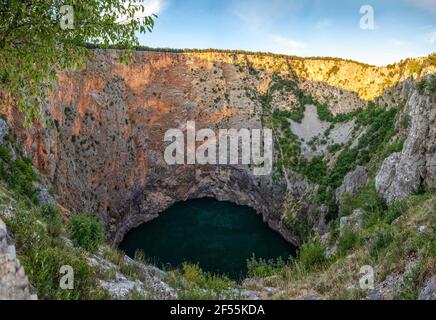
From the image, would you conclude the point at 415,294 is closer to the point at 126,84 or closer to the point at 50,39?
the point at 50,39

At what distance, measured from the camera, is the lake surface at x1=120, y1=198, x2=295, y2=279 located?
37625mm

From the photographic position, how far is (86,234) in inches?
487

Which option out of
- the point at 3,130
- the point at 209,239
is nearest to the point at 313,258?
the point at 3,130

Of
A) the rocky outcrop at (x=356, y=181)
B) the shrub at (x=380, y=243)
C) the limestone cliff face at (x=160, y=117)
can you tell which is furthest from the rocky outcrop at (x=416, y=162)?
the limestone cliff face at (x=160, y=117)

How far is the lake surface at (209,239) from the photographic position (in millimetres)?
37625

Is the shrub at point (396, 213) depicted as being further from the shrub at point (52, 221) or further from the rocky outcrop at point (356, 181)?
the shrub at point (52, 221)

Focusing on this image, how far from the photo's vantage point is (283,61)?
6544 centimetres

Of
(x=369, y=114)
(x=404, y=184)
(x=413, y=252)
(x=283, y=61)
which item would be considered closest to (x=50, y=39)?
(x=413, y=252)

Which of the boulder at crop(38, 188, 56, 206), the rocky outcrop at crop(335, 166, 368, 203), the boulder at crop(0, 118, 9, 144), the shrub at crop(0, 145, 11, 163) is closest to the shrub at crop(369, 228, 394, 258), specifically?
the boulder at crop(38, 188, 56, 206)

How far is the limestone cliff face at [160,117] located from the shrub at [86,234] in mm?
16410

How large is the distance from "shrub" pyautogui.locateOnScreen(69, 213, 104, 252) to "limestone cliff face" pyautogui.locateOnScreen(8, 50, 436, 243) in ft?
53.8

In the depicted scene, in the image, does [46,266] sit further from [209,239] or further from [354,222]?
[209,239]

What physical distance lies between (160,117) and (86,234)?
43.8 metres
